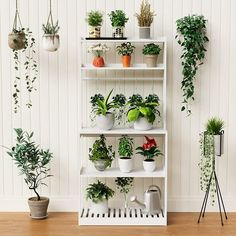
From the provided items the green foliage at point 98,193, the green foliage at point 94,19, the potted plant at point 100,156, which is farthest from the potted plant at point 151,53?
the green foliage at point 98,193

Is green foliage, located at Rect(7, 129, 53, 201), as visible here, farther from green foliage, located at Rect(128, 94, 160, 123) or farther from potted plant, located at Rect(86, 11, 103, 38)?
potted plant, located at Rect(86, 11, 103, 38)

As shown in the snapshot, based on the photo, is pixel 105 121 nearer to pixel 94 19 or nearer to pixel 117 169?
pixel 117 169

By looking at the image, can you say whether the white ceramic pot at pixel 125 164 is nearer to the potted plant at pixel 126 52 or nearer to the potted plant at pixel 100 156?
the potted plant at pixel 100 156

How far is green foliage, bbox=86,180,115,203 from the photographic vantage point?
529 centimetres

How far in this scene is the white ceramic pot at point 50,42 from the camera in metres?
5.14

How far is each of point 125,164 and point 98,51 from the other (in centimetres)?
102

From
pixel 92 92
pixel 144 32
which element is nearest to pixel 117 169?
pixel 92 92

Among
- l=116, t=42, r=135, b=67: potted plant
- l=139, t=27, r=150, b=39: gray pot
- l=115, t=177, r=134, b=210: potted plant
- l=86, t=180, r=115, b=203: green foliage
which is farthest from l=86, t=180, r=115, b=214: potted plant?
l=139, t=27, r=150, b=39: gray pot

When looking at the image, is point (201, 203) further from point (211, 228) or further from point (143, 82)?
point (143, 82)

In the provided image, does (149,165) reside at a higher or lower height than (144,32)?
lower

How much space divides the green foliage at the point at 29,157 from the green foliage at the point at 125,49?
108 centimetres

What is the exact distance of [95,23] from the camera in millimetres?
5207

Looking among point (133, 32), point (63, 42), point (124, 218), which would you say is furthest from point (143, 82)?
point (124, 218)

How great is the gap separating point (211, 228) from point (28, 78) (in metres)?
2.10
